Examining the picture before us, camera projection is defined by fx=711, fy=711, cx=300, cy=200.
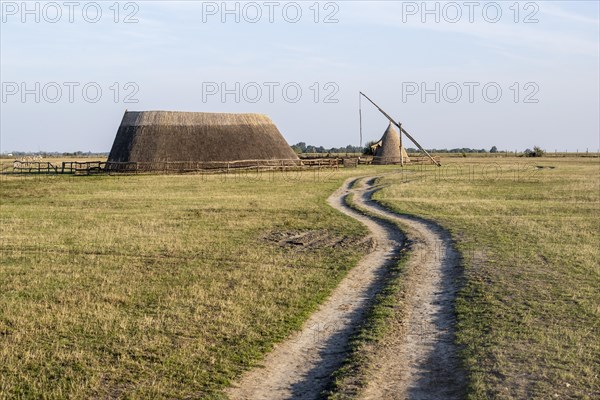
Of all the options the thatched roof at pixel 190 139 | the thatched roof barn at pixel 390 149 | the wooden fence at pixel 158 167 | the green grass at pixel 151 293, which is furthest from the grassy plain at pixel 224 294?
the thatched roof barn at pixel 390 149

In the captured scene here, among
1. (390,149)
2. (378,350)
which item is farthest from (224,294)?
(390,149)

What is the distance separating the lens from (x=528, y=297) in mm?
12570

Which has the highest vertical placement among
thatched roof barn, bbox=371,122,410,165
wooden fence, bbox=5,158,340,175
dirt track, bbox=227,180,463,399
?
thatched roof barn, bbox=371,122,410,165

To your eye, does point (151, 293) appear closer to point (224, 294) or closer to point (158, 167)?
point (224, 294)

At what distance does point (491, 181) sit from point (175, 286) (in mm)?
39286

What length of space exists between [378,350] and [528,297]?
4.41 meters

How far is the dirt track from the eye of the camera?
8.01 meters

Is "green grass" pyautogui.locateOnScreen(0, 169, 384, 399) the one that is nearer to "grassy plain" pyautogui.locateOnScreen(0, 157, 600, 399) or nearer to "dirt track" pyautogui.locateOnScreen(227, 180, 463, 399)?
"grassy plain" pyautogui.locateOnScreen(0, 157, 600, 399)

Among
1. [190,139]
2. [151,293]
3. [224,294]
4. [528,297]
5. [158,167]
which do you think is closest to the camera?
[528,297]

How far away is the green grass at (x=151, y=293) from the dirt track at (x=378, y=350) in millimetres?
353

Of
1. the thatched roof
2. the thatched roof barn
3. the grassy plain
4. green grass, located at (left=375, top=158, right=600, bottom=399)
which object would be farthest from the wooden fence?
green grass, located at (left=375, top=158, right=600, bottom=399)

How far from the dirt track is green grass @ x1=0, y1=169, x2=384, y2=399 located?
1.16 ft

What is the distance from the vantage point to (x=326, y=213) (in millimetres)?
27797

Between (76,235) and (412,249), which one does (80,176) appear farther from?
(412,249)
